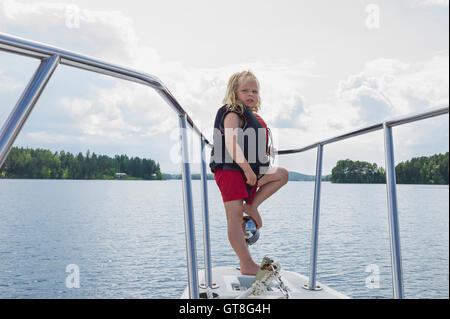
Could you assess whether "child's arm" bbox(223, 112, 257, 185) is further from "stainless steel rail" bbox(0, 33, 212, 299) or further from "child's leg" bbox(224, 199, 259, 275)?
"stainless steel rail" bbox(0, 33, 212, 299)

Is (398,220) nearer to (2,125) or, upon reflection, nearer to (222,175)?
(222,175)

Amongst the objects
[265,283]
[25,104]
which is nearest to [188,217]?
[265,283]

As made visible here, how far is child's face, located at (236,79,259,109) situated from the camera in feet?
4.82

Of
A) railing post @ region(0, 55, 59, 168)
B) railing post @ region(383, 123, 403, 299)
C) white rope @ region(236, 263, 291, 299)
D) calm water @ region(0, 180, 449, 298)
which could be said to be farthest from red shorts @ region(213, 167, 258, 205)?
railing post @ region(0, 55, 59, 168)

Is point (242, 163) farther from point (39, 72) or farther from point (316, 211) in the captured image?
point (39, 72)

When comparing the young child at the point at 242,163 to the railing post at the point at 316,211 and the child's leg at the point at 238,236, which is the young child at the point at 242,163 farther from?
the railing post at the point at 316,211

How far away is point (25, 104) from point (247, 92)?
3.64 feet

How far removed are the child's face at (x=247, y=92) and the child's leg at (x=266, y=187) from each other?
0.97 ft

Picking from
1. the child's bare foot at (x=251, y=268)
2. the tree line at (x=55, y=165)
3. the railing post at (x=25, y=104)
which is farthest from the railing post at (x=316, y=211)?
the railing post at (x=25, y=104)

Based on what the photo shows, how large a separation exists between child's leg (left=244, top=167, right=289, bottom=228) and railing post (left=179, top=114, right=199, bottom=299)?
510mm

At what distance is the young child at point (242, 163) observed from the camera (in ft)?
4.30

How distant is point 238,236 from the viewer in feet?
4.28

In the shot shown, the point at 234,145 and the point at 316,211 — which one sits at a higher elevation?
the point at 234,145
